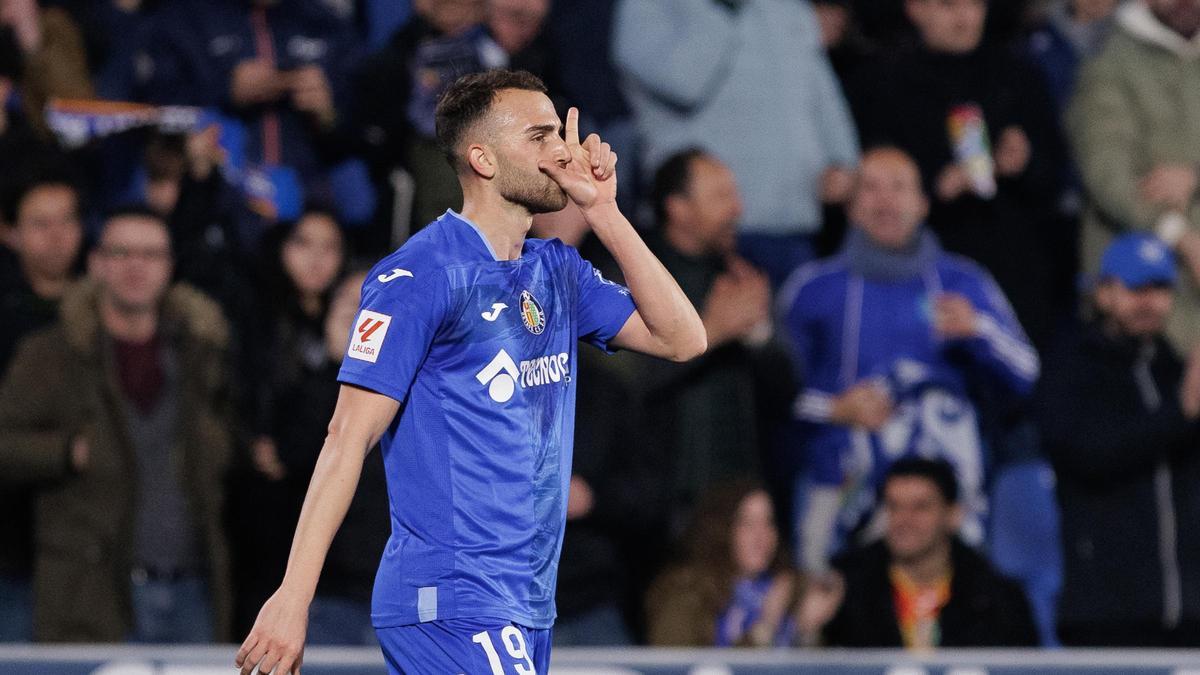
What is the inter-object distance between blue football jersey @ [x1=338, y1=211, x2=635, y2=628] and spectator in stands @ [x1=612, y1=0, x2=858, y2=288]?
4.96 metres

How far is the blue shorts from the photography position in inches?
166

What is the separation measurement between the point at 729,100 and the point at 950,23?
1294 mm

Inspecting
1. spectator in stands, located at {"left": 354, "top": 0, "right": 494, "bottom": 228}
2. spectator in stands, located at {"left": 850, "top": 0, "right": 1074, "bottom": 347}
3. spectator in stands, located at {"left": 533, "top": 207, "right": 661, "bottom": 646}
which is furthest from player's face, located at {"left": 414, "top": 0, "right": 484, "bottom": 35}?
spectator in stands, located at {"left": 850, "top": 0, "right": 1074, "bottom": 347}

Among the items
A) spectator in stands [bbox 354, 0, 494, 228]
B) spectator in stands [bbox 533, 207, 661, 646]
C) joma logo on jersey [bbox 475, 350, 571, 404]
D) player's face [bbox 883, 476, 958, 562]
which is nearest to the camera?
joma logo on jersey [bbox 475, 350, 571, 404]

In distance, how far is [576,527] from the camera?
25.7 ft

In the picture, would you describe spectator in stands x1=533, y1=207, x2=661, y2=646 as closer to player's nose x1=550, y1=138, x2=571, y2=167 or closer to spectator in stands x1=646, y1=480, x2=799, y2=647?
spectator in stands x1=646, y1=480, x2=799, y2=647

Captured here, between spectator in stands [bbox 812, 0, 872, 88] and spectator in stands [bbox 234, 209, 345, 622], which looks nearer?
spectator in stands [bbox 234, 209, 345, 622]

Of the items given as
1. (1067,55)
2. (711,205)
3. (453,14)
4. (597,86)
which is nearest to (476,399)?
(711,205)

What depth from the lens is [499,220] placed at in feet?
14.6

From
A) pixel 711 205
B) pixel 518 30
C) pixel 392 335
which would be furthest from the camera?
pixel 518 30

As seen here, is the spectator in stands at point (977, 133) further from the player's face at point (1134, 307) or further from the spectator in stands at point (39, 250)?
the spectator in stands at point (39, 250)

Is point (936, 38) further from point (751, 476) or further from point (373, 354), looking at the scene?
point (373, 354)

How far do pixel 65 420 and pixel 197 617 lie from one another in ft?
3.08

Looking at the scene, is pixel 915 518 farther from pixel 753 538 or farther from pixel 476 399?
pixel 476 399
